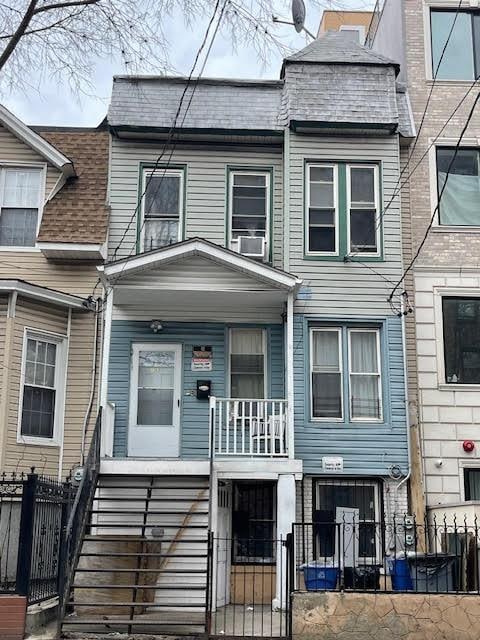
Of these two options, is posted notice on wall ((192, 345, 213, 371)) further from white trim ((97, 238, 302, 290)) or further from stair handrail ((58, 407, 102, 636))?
stair handrail ((58, 407, 102, 636))

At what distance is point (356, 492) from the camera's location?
13.5 m

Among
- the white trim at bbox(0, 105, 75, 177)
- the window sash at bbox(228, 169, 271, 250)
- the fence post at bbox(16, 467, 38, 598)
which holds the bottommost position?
the fence post at bbox(16, 467, 38, 598)

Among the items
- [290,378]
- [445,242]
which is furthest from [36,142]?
[445,242]

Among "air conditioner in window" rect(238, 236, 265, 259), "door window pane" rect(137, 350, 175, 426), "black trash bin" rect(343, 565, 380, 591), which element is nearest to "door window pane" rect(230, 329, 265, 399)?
"door window pane" rect(137, 350, 175, 426)

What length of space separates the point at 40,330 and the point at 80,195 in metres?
2.76

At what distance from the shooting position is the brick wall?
9.05m

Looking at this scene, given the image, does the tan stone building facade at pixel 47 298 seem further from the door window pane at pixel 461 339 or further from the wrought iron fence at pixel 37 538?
the door window pane at pixel 461 339

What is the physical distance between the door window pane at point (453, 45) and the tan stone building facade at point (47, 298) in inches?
278

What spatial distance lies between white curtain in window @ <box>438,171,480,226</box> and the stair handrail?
765cm

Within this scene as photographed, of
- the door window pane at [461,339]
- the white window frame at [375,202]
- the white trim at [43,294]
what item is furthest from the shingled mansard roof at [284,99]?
the door window pane at [461,339]

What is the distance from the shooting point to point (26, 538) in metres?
9.42

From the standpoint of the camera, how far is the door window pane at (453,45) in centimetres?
1579

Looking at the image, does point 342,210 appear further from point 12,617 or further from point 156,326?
point 12,617

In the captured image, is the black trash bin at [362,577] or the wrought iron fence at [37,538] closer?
the wrought iron fence at [37,538]
